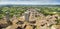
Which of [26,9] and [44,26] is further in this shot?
[26,9]

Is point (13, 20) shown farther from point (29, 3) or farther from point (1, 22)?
point (29, 3)

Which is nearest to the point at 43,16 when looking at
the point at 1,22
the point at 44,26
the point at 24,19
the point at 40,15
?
the point at 40,15

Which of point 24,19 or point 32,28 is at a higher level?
point 24,19

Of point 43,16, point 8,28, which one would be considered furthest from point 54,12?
point 8,28

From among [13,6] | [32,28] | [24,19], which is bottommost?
[32,28]

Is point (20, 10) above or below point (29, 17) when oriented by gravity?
above

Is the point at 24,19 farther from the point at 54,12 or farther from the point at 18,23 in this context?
the point at 54,12
